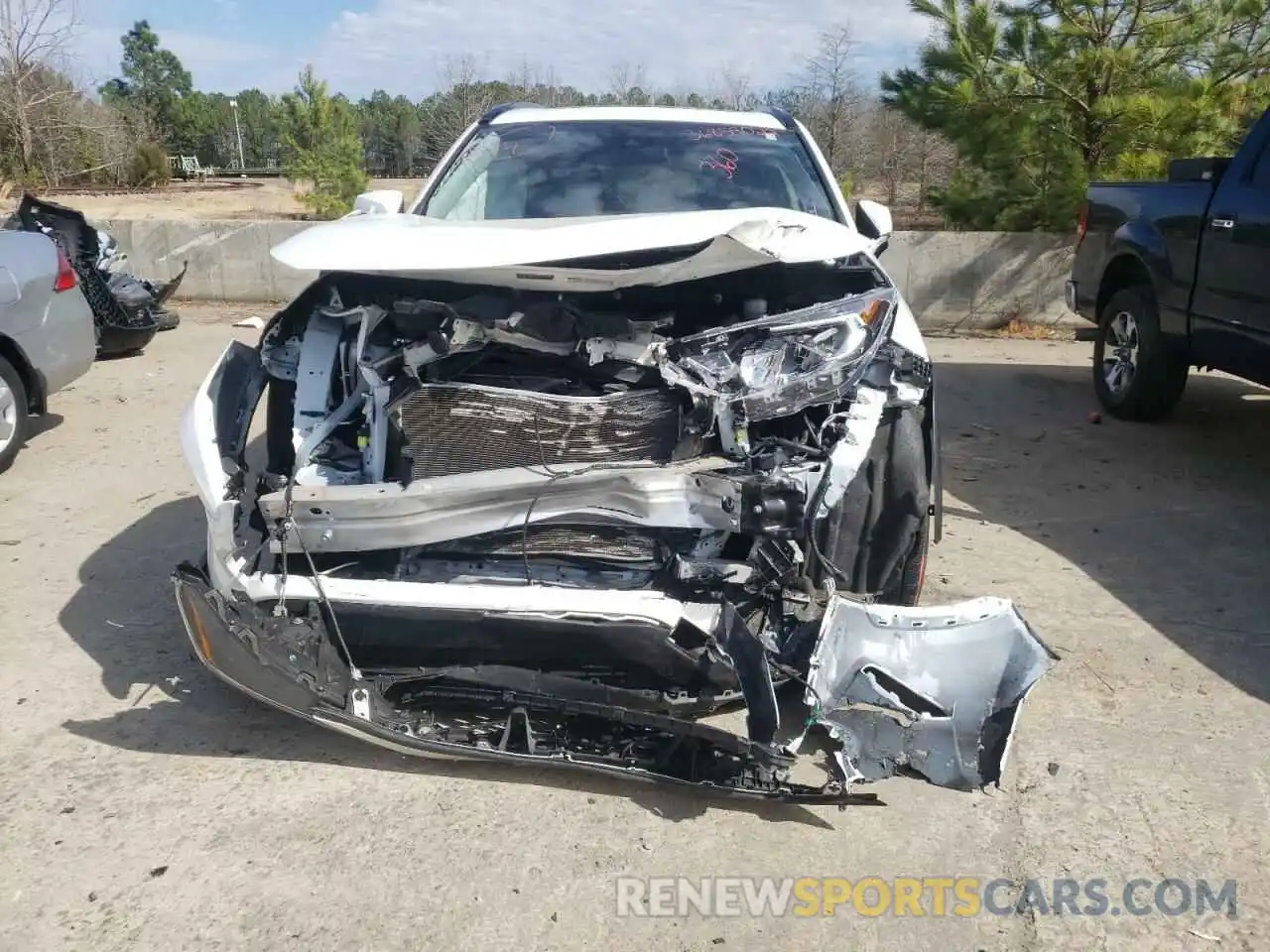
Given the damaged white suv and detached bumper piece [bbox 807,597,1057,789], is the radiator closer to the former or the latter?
the damaged white suv

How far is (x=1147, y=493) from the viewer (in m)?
5.30

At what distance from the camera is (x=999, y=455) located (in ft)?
19.7

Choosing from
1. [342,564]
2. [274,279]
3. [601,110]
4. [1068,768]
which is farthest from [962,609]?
[274,279]

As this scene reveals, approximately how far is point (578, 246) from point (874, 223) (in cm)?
200

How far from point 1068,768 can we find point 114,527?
426cm

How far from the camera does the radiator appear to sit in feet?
9.89

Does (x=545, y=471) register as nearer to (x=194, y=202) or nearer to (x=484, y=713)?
(x=484, y=713)

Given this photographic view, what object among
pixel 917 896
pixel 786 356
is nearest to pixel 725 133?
pixel 786 356

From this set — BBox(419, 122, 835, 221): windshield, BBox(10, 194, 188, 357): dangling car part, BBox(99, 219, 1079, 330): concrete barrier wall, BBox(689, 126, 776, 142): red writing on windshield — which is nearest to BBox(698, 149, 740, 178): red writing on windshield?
BBox(419, 122, 835, 221): windshield

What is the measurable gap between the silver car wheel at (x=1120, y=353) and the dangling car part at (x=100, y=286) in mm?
7556

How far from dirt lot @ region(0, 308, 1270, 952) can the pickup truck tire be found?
2.14 m

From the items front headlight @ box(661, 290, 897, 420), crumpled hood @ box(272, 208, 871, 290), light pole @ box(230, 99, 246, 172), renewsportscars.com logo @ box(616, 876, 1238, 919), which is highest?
light pole @ box(230, 99, 246, 172)

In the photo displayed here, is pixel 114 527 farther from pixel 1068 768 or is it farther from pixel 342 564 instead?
pixel 1068 768

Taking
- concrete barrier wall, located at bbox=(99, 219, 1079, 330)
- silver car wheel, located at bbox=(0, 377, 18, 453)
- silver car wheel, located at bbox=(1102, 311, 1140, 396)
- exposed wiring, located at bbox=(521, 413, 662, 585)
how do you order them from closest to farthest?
exposed wiring, located at bbox=(521, 413, 662, 585) < silver car wheel, located at bbox=(0, 377, 18, 453) < silver car wheel, located at bbox=(1102, 311, 1140, 396) < concrete barrier wall, located at bbox=(99, 219, 1079, 330)
